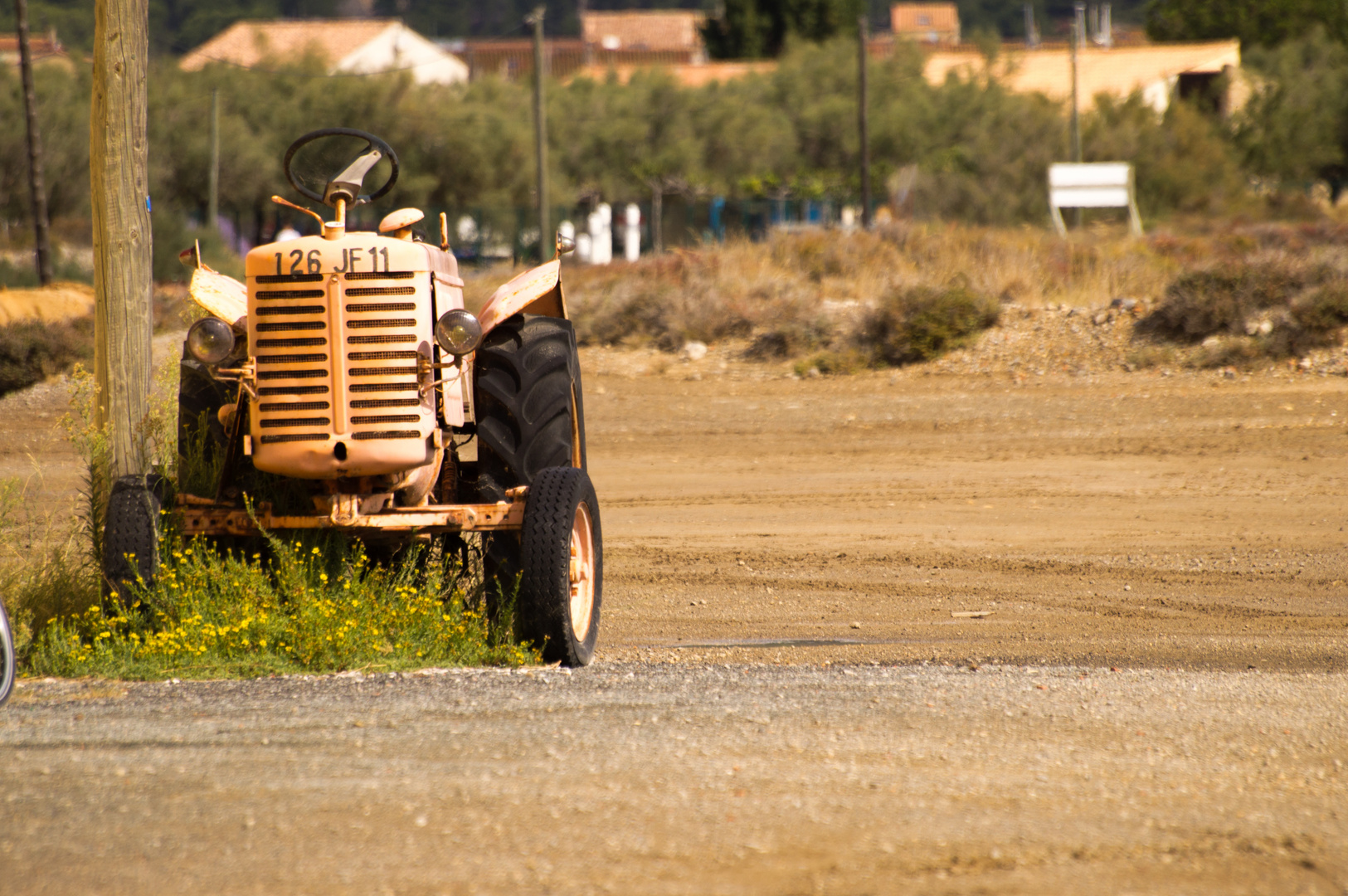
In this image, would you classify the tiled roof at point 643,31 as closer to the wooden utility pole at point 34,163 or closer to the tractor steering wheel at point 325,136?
the wooden utility pole at point 34,163

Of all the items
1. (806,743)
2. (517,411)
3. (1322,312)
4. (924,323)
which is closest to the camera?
(806,743)

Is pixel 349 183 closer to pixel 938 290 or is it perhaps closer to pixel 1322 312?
pixel 938 290

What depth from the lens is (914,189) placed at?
4281 centimetres

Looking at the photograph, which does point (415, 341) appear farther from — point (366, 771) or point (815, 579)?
point (815, 579)

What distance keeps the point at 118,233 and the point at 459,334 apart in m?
2.07

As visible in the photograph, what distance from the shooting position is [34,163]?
86.9 feet

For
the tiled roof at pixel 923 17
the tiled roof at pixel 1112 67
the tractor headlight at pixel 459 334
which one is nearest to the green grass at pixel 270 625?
the tractor headlight at pixel 459 334

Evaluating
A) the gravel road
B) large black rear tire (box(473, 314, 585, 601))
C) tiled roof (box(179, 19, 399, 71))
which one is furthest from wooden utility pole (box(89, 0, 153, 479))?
tiled roof (box(179, 19, 399, 71))

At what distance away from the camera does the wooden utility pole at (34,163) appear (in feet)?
84.8

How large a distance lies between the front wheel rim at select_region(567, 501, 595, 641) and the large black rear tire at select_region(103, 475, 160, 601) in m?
1.82

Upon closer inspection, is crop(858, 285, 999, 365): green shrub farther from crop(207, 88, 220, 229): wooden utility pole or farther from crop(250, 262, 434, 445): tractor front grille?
crop(207, 88, 220, 229): wooden utility pole

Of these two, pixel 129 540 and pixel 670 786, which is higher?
pixel 129 540

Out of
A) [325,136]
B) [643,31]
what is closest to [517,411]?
[325,136]

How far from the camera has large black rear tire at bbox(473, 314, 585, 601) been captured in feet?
21.1
